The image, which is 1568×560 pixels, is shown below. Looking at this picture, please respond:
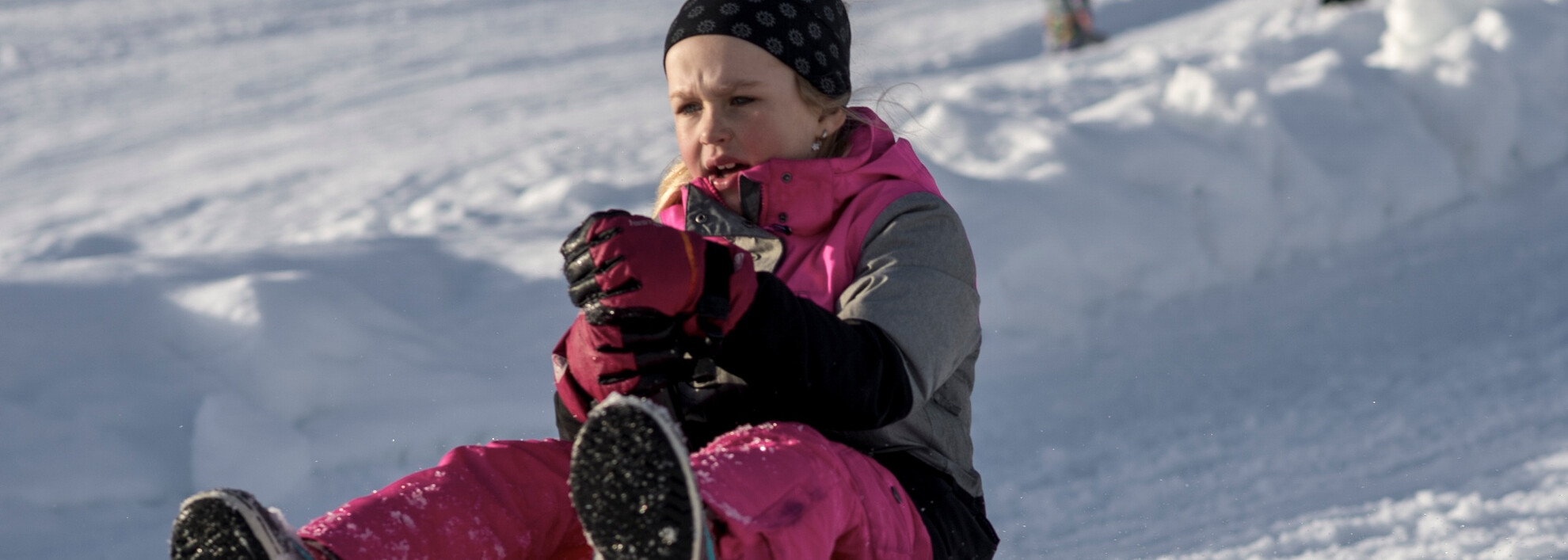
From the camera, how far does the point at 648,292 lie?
1.33 metres

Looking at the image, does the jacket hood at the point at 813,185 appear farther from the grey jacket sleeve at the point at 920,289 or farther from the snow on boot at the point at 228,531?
the snow on boot at the point at 228,531

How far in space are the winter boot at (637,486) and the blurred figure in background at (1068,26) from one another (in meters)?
10.1

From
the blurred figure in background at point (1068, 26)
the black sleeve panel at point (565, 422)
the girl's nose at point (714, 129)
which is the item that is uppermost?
the girl's nose at point (714, 129)

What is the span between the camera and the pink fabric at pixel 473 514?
143 cm

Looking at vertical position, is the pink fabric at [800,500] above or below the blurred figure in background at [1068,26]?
above

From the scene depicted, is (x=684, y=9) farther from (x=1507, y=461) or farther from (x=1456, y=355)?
(x=1456, y=355)

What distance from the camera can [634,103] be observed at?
349 inches

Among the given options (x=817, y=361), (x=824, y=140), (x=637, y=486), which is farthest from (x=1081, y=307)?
(x=637, y=486)

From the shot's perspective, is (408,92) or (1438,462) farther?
(408,92)

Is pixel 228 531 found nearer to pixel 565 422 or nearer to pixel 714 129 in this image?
pixel 565 422

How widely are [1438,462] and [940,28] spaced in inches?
410

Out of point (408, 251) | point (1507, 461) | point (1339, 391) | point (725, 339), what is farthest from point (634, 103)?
point (725, 339)

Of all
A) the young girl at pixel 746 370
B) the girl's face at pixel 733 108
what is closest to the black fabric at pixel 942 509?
the young girl at pixel 746 370

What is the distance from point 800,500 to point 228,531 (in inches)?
22.4
